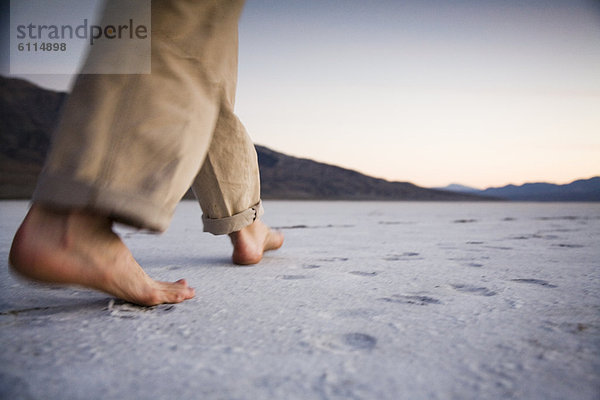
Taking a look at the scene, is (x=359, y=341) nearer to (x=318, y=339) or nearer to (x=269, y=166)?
(x=318, y=339)

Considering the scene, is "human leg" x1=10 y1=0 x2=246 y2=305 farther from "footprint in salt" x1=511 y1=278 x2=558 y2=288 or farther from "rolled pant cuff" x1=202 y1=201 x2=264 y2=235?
"footprint in salt" x1=511 y1=278 x2=558 y2=288

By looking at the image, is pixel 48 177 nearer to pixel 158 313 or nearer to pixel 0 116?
pixel 158 313

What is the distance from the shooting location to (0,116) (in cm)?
3102

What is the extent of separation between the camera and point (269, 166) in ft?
117

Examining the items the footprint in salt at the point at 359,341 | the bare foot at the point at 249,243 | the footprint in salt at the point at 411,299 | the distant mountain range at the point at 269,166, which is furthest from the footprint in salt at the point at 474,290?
the distant mountain range at the point at 269,166

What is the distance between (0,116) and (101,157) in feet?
131

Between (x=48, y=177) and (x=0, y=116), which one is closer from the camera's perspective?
(x=48, y=177)

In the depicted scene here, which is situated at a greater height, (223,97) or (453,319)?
(223,97)

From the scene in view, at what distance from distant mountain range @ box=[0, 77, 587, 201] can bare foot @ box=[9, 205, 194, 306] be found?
2540cm

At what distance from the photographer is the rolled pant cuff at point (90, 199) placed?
0.51 metres

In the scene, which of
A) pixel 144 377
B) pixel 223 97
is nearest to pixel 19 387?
pixel 144 377

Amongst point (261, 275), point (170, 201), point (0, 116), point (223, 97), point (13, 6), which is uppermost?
point (0, 116)

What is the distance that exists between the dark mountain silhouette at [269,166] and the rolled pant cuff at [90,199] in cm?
2556

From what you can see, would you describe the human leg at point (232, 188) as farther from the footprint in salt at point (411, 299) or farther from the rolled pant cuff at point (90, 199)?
the footprint in salt at point (411, 299)
